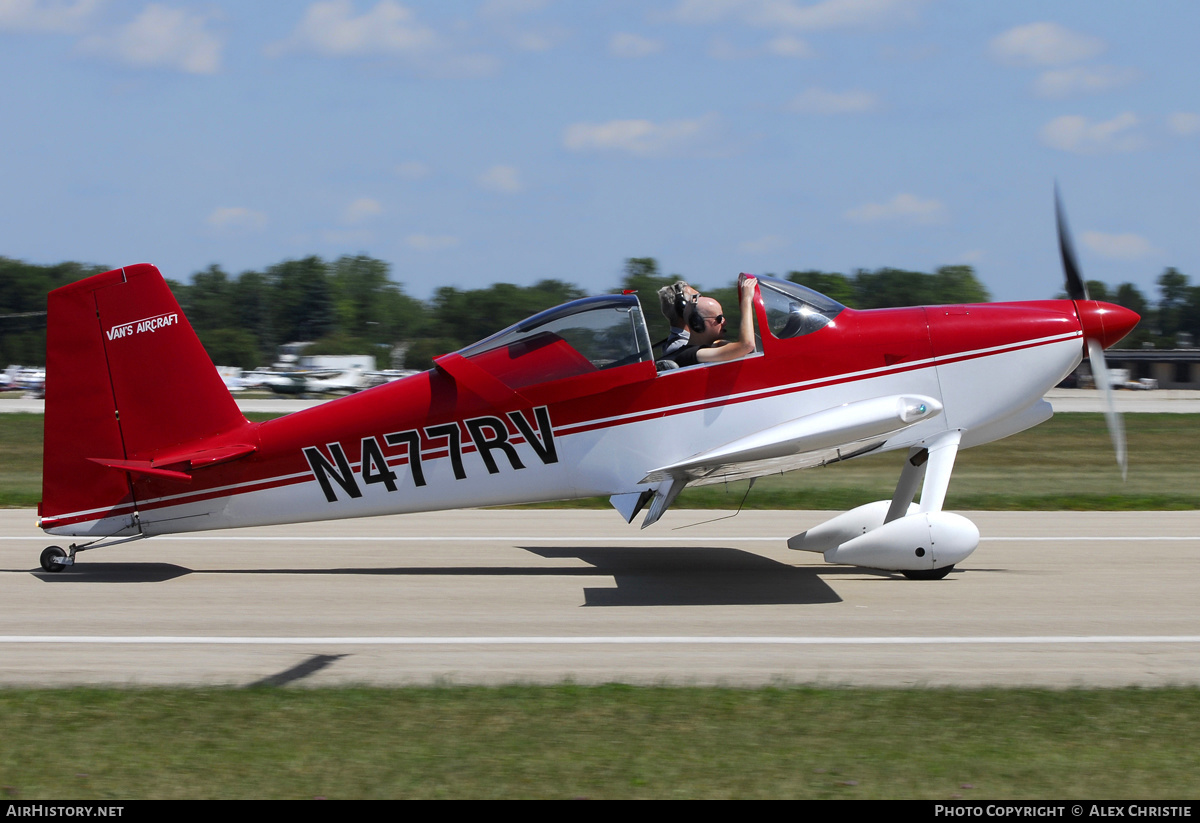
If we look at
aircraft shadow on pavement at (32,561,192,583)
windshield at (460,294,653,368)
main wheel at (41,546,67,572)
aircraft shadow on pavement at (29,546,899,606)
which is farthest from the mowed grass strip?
main wheel at (41,546,67,572)

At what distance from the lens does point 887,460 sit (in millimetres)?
20172

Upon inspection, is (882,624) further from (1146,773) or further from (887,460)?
(887,460)

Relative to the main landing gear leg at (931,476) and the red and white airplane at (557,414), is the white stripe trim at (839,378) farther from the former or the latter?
the main landing gear leg at (931,476)

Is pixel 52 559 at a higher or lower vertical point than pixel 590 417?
lower

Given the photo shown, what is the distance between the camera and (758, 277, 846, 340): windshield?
7.91m

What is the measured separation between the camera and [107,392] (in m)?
8.30

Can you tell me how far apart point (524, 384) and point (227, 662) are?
301cm

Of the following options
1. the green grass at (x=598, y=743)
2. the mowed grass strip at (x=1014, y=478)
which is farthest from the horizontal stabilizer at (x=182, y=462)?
the mowed grass strip at (x=1014, y=478)

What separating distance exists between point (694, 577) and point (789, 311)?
7.50 ft

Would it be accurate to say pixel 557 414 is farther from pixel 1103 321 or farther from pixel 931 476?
pixel 1103 321

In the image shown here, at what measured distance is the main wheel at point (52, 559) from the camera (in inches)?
337

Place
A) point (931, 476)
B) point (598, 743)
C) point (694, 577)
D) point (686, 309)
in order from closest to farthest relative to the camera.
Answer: point (598, 743), point (931, 476), point (686, 309), point (694, 577)

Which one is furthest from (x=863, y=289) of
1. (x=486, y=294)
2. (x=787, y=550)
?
(x=787, y=550)

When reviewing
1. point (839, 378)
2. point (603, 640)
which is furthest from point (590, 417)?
point (603, 640)
